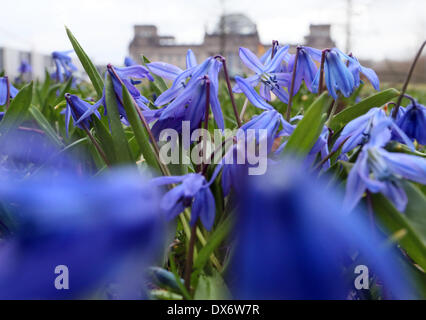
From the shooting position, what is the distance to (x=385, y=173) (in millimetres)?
343

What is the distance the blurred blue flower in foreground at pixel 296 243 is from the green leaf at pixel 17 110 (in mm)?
449

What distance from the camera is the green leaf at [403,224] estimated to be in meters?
0.36

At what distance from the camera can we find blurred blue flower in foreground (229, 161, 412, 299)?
313 mm

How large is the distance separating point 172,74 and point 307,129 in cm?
25

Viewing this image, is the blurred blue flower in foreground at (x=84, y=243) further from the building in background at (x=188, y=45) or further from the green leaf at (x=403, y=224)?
the building in background at (x=188, y=45)

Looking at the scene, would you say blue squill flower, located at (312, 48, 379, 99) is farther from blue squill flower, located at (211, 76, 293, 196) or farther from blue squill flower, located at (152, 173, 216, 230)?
blue squill flower, located at (152, 173, 216, 230)

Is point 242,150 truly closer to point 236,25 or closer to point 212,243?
point 212,243

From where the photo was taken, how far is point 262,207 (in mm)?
331

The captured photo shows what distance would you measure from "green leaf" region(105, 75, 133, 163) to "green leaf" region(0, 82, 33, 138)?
0.20m

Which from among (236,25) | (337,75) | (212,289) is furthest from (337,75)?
(236,25)

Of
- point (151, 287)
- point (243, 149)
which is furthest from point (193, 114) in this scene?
point (151, 287)

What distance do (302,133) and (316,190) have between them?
2.6 inches

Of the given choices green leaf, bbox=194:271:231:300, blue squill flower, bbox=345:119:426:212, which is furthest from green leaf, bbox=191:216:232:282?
blue squill flower, bbox=345:119:426:212
